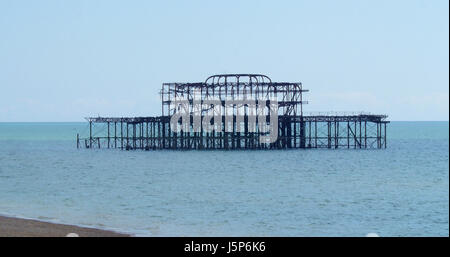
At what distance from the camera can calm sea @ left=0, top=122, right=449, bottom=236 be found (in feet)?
98.1

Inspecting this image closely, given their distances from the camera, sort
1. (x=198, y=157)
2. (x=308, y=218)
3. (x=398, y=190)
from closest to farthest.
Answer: (x=308, y=218)
(x=398, y=190)
(x=198, y=157)

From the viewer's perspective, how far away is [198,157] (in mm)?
69125

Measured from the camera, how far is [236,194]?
41.0 metres

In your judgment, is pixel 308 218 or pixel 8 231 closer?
pixel 8 231

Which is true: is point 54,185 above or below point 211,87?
below

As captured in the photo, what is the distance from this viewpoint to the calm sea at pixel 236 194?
29891mm

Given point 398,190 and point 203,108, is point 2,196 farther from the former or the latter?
point 203,108

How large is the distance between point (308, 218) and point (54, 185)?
69.8 feet

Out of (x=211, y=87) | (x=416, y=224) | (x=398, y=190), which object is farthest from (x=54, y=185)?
(x=211, y=87)

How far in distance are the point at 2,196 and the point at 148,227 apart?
48.4ft

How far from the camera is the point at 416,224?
3045 cm
